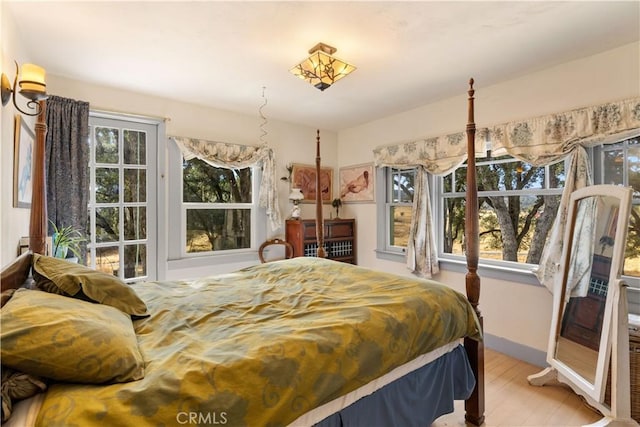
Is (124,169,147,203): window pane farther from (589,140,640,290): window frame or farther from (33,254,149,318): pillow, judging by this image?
(589,140,640,290): window frame

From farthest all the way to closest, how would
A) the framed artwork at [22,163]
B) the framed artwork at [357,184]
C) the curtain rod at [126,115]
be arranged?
1. the framed artwork at [357,184]
2. the curtain rod at [126,115]
3. the framed artwork at [22,163]

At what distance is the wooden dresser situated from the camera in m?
3.89

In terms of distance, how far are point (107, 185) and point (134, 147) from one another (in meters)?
0.47

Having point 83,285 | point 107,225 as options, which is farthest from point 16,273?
point 107,225

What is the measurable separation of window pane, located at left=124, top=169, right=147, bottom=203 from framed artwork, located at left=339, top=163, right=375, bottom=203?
2556 millimetres

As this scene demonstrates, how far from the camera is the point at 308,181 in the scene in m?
4.31

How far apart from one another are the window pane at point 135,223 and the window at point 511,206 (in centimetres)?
328

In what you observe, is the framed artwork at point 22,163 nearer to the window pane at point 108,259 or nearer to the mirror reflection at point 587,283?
the window pane at point 108,259

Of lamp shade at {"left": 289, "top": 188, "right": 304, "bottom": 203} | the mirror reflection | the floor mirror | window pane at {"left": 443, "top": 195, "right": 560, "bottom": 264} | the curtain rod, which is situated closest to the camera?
the floor mirror

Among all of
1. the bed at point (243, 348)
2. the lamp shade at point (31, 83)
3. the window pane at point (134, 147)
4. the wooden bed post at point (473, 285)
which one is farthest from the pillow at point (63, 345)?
the window pane at point (134, 147)

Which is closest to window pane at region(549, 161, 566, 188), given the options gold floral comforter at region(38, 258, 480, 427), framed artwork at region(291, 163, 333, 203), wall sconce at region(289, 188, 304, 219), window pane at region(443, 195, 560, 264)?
window pane at region(443, 195, 560, 264)

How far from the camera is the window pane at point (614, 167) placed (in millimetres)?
2291

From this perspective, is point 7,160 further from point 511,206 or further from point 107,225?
point 511,206

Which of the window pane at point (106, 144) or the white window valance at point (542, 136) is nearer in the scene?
the white window valance at point (542, 136)
